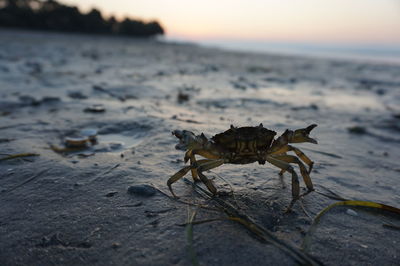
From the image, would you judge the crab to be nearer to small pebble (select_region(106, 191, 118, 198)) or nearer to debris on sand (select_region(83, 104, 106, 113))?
small pebble (select_region(106, 191, 118, 198))

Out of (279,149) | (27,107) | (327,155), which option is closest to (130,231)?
(279,149)

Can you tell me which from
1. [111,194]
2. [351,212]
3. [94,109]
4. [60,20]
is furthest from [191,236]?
[60,20]

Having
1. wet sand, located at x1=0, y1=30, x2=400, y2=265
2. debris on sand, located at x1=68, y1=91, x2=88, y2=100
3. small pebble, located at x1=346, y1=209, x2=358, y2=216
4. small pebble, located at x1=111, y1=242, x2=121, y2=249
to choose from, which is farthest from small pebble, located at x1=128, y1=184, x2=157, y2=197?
debris on sand, located at x1=68, y1=91, x2=88, y2=100

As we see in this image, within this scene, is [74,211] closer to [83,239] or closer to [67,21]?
[83,239]

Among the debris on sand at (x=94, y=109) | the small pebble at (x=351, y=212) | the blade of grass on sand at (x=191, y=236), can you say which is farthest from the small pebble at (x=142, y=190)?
the debris on sand at (x=94, y=109)

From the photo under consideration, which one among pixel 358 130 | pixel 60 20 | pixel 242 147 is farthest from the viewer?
pixel 60 20

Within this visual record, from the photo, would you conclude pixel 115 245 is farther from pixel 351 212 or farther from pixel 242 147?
pixel 351 212
